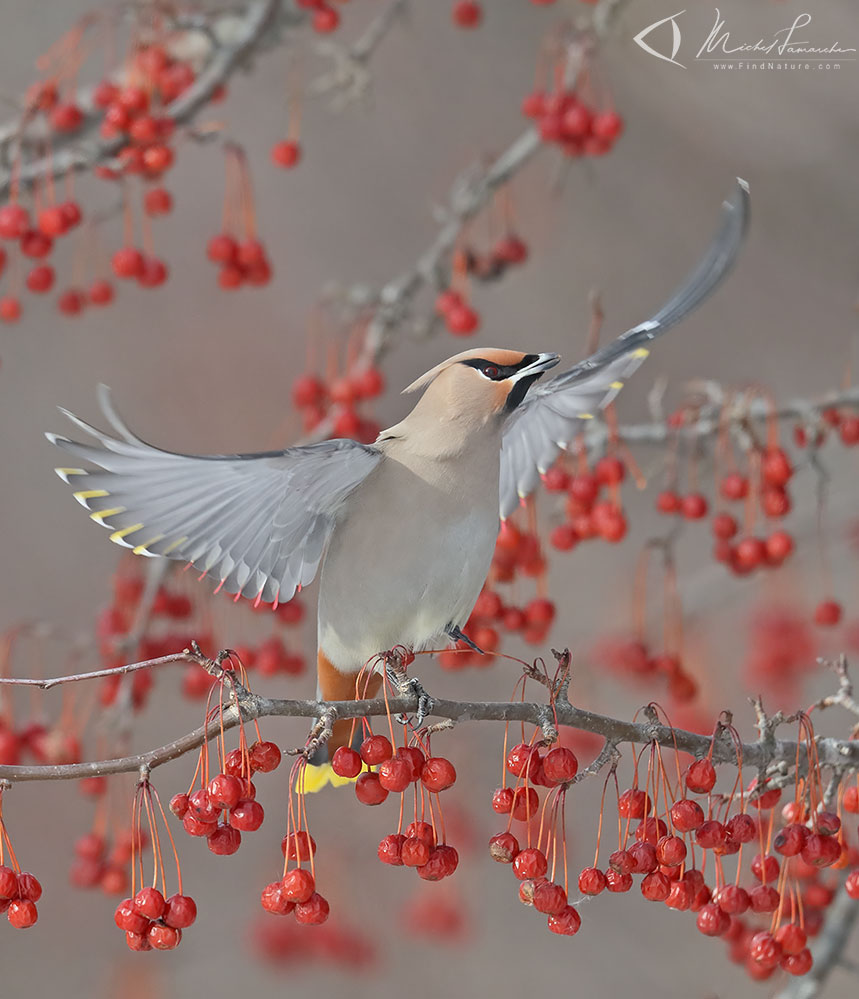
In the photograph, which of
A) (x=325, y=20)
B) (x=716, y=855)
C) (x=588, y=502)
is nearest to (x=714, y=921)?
(x=716, y=855)

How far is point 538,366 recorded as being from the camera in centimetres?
206

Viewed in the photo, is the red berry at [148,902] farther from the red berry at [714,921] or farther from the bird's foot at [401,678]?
the red berry at [714,921]

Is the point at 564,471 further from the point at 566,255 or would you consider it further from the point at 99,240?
the point at 99,240

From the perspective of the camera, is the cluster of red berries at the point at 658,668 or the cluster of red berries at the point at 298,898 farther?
the cluster of red berries at the point at 658,668

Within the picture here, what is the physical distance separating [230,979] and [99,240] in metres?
2.73

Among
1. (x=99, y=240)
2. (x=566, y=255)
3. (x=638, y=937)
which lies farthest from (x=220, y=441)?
(x=638, y=937)

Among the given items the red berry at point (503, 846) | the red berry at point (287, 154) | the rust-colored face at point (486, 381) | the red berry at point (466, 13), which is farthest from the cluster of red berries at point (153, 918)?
the red berry at point (466, 13)

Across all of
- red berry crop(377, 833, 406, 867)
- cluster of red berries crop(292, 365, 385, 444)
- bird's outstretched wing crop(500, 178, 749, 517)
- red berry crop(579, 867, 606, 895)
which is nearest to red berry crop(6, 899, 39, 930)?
red berry crop(377, 833, 406, 867)

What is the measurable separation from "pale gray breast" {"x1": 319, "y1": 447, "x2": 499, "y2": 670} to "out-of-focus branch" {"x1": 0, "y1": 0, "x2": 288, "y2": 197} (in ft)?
3.44

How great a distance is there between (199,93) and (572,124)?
793mm

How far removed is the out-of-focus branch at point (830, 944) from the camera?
231 centimetres

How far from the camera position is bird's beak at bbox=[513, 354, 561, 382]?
2.02 metres

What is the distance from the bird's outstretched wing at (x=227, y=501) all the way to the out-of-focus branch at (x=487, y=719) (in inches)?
11.1

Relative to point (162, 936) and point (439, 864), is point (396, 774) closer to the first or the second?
point (439, 864)
